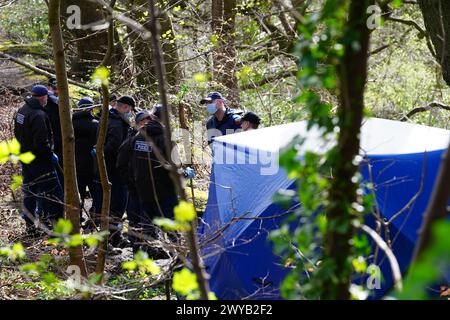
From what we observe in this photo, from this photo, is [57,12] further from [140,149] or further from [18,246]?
[140,149]

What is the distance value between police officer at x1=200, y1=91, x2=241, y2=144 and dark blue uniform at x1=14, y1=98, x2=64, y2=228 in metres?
1.95

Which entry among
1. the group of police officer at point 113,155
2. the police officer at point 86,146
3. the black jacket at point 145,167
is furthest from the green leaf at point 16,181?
the police officer at point 86,146

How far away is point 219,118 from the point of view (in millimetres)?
8852

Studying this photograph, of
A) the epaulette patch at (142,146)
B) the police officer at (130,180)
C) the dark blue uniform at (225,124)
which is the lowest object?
the police officer at (130,180)

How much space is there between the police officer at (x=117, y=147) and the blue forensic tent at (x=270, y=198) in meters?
1.97

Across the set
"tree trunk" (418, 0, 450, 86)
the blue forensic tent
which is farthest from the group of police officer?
"tree trunk" (418, 0, 450, 86)

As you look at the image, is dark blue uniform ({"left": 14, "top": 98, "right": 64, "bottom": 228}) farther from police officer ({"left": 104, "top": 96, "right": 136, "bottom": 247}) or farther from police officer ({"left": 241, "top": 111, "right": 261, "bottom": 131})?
police officer ({"left": 241, "top": 111, "right": 261, "bottom": 131})

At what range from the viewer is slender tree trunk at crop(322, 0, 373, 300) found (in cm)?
229

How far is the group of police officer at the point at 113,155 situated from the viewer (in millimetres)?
7590

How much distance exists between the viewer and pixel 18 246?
11.0 feet

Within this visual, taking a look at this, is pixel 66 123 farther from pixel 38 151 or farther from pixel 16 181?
pixel 38 151

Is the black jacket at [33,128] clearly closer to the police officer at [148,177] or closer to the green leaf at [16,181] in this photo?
the police officer at [148,177]

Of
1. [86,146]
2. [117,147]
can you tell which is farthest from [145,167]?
[86,146]
